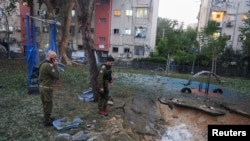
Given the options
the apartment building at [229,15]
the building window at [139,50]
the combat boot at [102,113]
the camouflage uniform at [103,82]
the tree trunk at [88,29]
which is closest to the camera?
the camouflage uniform at [103,82]

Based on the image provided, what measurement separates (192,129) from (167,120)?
1.05 meters

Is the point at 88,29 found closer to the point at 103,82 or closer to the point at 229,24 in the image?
the point at 103,82

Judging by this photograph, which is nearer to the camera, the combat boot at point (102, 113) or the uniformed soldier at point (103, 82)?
the uniformed soldier at point (103, 82)

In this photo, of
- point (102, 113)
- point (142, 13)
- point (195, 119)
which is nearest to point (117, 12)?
point (142, 13)

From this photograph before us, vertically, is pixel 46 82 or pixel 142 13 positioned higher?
pixel 142 13

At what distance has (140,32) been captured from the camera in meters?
32.5

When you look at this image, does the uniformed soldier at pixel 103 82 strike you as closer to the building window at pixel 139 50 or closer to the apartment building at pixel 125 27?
the apartment building at pixel 125 27

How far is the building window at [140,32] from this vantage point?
1271 inches

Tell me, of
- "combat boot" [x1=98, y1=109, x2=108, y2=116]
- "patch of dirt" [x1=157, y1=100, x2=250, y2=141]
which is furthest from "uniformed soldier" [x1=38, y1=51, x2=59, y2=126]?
"patch of dirt" [x1=157, y1=100, x2=250, y2=141]

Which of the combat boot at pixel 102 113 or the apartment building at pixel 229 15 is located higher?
the apartment building at pixel 229 15

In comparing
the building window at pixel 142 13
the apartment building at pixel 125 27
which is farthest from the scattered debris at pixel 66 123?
the building window at pixel 142 13

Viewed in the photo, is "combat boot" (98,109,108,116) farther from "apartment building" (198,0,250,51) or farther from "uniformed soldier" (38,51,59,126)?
"apartment building" (198,0,250,51)

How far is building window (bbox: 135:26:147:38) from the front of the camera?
32281 mm

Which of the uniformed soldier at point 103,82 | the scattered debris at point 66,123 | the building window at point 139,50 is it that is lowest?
the scattered debris at point 66,123
